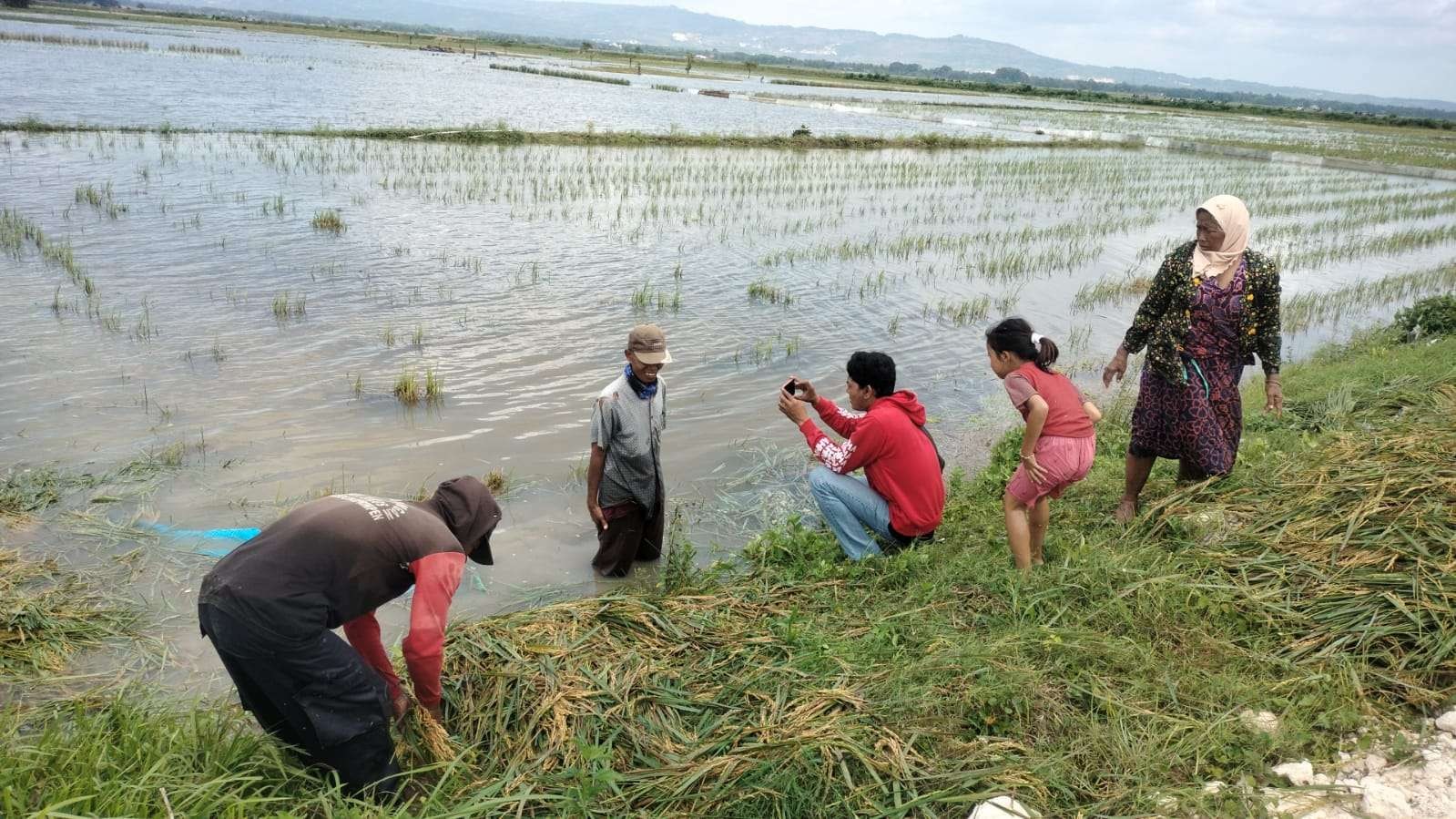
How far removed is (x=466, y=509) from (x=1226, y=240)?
324cm

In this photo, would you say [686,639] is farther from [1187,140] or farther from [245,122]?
[1187,140]

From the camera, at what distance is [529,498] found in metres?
Answer: 5.06

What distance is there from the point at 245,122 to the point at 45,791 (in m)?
20.5

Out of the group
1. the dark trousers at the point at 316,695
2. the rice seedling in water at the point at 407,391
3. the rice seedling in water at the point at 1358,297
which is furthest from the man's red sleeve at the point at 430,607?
the rice seedling in water at the point at 1358,297

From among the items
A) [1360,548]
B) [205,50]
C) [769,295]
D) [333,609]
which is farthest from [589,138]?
[205,50]

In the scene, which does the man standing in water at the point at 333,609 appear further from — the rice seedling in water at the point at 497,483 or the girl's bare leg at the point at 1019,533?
the rice seedling in water at the point at 497,483

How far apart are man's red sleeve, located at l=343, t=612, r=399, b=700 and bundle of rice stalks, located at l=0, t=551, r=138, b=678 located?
4.60ft

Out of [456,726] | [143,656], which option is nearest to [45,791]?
[456,726]

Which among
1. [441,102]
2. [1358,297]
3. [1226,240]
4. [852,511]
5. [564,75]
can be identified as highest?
[564,75]

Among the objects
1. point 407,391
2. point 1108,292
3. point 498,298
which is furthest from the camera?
point 1108,292

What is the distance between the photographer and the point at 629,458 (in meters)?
4.03

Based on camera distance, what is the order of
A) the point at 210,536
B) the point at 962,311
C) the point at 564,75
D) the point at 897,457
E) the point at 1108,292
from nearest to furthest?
the point at 897,457
the point at 210,536
the point at 962,311
the point at 1108,292
the point at 564,75

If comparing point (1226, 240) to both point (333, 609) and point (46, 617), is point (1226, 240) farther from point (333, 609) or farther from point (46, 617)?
point (46, 617)

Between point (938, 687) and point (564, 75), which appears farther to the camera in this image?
point (564, 75)
